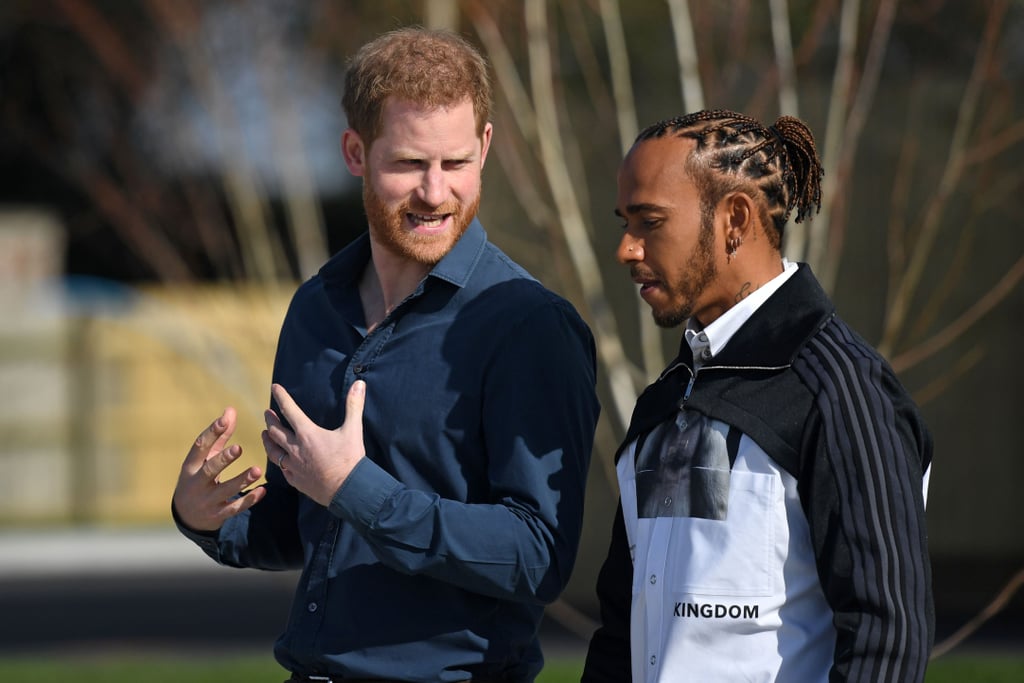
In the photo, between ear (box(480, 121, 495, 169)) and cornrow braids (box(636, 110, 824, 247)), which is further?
ear (box(480, 121, 495, 169))

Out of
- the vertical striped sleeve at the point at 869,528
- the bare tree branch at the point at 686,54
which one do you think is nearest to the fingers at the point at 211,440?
the vertical striped sleeve at the point at 869,528

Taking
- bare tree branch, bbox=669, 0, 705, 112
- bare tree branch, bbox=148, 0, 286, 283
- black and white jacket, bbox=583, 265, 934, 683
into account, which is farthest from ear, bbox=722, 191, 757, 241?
bare tree branch, bbox=148, 0, 286, 283

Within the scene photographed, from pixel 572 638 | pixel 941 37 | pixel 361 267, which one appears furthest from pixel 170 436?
pixel 361 267

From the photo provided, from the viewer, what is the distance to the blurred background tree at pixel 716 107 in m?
4.44

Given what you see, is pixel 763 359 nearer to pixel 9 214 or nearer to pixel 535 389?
pixel 535 389

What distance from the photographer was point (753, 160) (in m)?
2.27

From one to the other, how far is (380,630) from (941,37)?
492 centimetres

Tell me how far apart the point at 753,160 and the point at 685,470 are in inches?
18.9

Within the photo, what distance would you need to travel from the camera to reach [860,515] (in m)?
2.01

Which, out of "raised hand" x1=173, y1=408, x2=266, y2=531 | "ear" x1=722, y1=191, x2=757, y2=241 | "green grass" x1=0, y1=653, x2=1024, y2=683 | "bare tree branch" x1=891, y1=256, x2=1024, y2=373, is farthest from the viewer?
"green grass" x1=0, y1=653, x2=1024, y2=683

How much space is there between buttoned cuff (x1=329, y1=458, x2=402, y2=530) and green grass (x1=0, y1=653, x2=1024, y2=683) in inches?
166

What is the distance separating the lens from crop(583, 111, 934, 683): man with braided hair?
201 centimetres

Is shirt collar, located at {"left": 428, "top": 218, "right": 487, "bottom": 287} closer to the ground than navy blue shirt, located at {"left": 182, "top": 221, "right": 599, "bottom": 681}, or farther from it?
farther from it

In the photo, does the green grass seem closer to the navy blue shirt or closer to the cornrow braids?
the navy blue shirt
